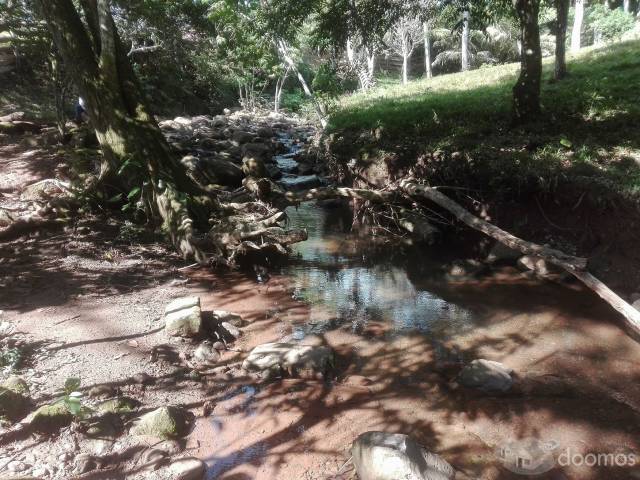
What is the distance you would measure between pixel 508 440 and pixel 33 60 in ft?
62.5

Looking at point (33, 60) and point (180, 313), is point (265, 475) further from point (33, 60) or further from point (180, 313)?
point (33, 60)

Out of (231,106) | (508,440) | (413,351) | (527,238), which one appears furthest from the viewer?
(231,106)

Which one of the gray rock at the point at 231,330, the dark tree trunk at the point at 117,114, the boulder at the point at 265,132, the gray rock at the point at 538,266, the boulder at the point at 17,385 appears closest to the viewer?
the boulder at the point at 17,385

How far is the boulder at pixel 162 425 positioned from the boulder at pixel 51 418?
53 centimetres

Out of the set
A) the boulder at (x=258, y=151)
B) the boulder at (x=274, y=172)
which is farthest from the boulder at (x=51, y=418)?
the boulder at (x=258, y=151)

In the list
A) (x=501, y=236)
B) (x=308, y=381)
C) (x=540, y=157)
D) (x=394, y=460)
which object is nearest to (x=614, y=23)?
(x=540, y=157)

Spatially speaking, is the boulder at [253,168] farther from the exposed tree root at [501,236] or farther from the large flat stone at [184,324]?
the large flat stone at [184,324]

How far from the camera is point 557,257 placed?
499 cm

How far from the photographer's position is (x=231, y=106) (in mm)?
26172

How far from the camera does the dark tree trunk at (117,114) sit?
7.21 m

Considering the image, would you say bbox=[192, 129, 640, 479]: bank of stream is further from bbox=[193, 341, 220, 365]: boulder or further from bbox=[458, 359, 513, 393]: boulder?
bbox=[193, 341, 220, 365]: boulder

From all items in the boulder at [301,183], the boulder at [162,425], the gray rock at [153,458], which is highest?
the boulder at [301,183]

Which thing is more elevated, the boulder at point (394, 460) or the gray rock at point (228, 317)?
the gray rock at point (228, 317)

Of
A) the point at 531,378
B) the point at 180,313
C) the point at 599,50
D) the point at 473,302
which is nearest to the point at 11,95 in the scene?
the point at 180,313
